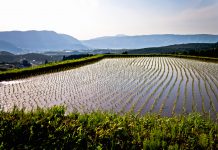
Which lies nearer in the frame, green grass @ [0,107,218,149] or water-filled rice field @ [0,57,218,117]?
green grass @ [0,107,218,149]

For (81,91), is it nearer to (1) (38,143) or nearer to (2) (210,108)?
(2) (210,108)

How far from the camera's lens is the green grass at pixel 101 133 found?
6051 millimetres

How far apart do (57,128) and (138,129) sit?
2064mm

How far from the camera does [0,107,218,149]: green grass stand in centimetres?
605

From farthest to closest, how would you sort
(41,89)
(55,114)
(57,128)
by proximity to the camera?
1. (41,89)
2. (55,114)
3. (57,128)

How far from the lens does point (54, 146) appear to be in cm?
606

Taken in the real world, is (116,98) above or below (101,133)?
below

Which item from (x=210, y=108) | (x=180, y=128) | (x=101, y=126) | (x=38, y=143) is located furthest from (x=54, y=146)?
(x=210, y=108)

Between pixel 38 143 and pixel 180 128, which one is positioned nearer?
pixel 38 143

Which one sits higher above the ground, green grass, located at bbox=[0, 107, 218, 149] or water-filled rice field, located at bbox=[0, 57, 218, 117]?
green grass, located at bbox=[0, 107, 218, 149]

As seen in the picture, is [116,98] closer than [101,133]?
No

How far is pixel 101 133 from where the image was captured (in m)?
6.48

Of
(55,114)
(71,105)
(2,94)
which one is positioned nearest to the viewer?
(55,114)

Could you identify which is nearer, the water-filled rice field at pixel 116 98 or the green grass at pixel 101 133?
the green grass at pixel 101 133
